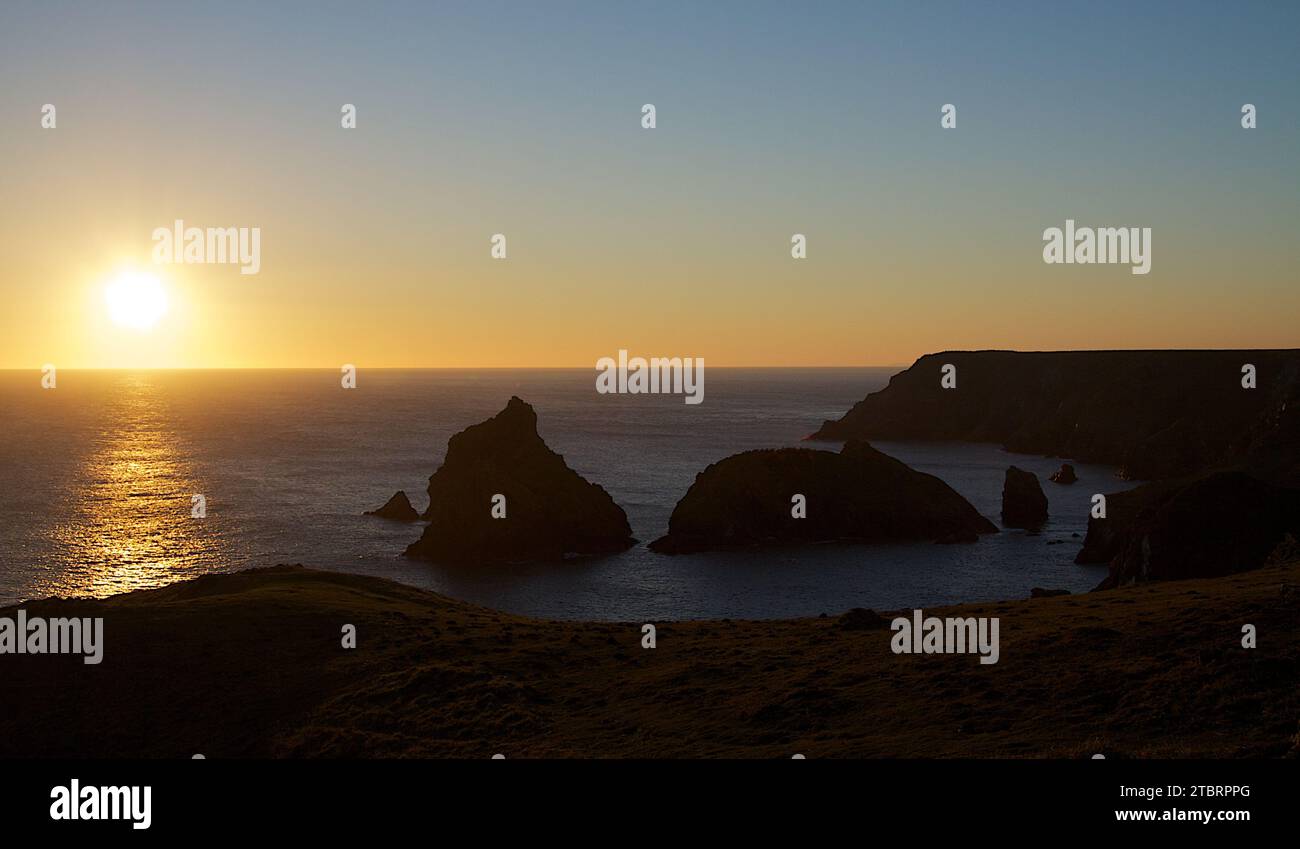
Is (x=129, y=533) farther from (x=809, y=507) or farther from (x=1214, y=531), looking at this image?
(x=1214, y=531)

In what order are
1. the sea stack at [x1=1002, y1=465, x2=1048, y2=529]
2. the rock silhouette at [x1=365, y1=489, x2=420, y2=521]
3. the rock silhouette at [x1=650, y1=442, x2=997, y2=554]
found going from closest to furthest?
the rock silhouette at [x1=650, y1=442, x2=997, y2=554] → the sea stack at [x1=1002, y1=465, x2=1048, y2=529] → the rock silhouette at [x1=365, y1=489, x2=420, y2=521]

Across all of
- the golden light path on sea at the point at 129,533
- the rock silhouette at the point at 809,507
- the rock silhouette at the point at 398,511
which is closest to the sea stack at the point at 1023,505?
the rock silhouette at the point at 809,507

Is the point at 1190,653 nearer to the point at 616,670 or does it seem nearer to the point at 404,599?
the point at 616,670

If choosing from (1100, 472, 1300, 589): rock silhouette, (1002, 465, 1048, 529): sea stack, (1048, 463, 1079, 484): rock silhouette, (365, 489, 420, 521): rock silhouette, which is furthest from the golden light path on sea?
(1048, 463, 1079, 484): rock silhouette

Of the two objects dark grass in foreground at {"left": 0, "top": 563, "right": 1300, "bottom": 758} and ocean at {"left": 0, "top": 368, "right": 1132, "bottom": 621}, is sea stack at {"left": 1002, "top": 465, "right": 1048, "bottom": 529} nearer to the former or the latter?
ocean at {"left": 0, "top": 368, "right": 1132, "bottom": 621}

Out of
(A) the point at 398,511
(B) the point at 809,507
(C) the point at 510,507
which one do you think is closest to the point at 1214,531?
(B) the point at 809,507

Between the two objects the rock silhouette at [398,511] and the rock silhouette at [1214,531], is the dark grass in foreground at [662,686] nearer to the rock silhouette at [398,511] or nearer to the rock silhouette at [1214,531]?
the rock silhouette at [1214,531]
